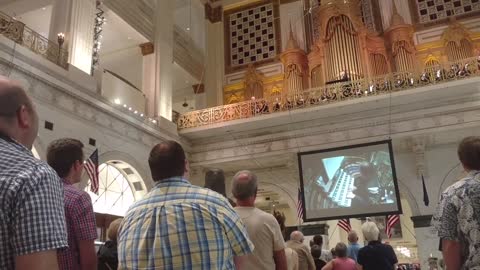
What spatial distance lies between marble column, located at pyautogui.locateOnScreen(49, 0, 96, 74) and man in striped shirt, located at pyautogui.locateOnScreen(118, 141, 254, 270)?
856 centimetres

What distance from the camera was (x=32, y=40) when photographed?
9078 mm

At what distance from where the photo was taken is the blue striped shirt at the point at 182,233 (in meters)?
1.82

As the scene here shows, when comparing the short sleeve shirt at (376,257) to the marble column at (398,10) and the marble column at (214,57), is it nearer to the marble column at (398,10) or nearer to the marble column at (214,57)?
the marble column at (398,10)

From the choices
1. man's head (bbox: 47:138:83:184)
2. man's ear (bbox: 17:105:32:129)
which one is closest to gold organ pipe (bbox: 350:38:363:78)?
man's head (bbox: 47:138:83:184)

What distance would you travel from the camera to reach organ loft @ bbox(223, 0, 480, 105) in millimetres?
12961

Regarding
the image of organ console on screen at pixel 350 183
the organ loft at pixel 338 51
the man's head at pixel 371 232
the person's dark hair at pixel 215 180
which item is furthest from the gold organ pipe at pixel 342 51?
the person's dark hair at pixel 215 180

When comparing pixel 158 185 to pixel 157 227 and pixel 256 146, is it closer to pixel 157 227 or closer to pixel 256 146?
pixel 157 227

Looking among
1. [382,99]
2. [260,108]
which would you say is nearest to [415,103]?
[382,99]

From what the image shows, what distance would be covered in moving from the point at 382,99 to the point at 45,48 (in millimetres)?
8579

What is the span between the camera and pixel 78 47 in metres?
9.91

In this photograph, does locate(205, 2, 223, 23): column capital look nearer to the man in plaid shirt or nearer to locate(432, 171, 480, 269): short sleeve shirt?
the man in plaid shirt

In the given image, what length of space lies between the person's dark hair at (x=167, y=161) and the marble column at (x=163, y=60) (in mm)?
10699

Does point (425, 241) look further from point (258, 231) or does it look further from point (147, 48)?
point (258, 231)

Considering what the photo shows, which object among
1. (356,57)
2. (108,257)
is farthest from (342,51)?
(108,257)
